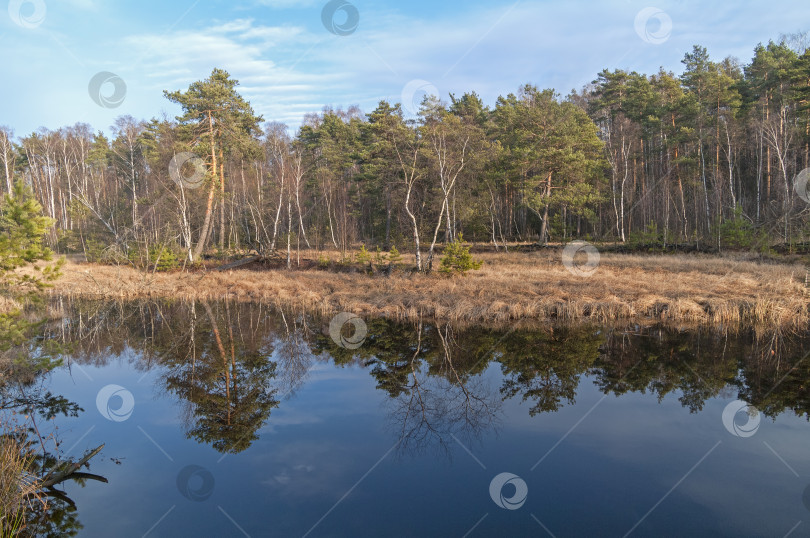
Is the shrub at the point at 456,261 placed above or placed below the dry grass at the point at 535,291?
above

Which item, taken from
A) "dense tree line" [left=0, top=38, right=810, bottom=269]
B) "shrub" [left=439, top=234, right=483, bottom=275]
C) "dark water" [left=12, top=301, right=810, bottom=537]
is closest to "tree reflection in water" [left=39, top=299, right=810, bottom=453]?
"dark water" [left=12, top=301, right=810, bottom=537]

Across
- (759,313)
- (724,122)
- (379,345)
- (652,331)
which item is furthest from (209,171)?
(724,122)

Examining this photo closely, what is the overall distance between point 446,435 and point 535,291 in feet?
35.4

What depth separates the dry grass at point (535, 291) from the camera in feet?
52.3

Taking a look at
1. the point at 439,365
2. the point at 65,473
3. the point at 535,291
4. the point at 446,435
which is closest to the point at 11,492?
the point at 65,473

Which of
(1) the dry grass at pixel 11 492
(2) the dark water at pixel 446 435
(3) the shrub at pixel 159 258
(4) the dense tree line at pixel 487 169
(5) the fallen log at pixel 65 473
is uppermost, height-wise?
(4) the dense tree line at pixel 487 169

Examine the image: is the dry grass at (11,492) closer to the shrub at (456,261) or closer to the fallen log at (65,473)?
the fallen log at (65,473)

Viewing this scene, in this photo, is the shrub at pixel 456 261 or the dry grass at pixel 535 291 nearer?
the dry grass at pixel 535 291

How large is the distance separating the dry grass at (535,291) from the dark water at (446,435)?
1959 millimetres

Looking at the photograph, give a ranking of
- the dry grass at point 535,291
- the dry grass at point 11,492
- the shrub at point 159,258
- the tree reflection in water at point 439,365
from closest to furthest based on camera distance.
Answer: the dry grass at point 11,492, the tree reflection in water at point 439,365, the dry grass at point 535,291, the shrub at point 159,258

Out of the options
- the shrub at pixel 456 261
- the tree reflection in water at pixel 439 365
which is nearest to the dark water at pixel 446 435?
the tree reflection in water at pixel 439 365

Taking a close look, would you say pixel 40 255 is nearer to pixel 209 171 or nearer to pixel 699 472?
pixel 699 472

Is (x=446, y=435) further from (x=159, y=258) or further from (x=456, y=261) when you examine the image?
(x=159, y=258)

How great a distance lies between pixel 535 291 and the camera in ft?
61.0
